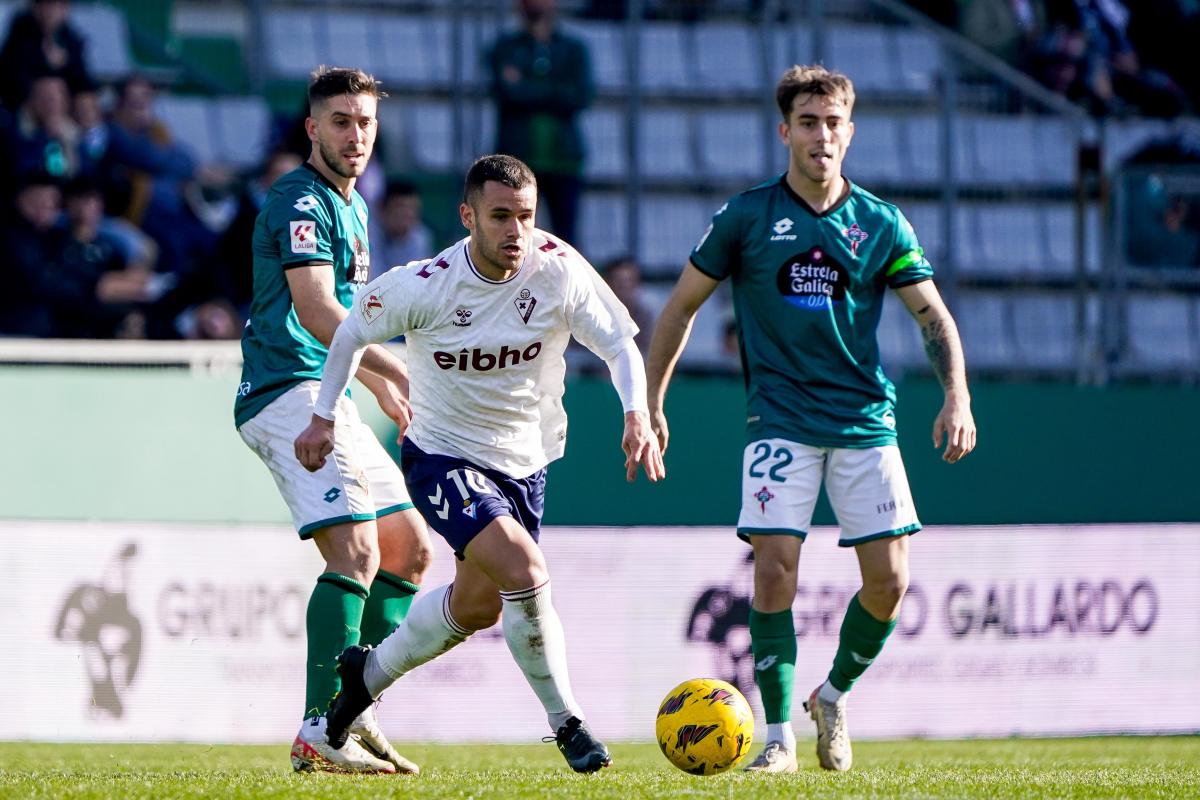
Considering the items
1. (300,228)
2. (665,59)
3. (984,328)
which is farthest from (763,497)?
(665,59)

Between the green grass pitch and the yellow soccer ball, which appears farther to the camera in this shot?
the yellow soccer ball

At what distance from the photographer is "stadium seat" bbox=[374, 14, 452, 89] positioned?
1316cm

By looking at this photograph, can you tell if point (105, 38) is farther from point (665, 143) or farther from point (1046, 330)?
point (1046, 330)

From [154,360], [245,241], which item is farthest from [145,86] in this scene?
[154,360]

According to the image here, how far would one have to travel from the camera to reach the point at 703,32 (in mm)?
13375

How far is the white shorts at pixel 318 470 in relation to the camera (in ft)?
20.3

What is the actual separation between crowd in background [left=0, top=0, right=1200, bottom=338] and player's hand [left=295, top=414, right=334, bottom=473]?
5.44 metres

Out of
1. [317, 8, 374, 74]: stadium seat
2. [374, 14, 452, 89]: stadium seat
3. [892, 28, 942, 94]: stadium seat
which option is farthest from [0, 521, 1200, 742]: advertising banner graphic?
[317, 8, 374, 74]: stadium seat

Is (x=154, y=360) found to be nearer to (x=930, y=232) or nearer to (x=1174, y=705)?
(x=930, y=232)

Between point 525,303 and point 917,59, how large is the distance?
815 centimetres

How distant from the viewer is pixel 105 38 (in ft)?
43.7

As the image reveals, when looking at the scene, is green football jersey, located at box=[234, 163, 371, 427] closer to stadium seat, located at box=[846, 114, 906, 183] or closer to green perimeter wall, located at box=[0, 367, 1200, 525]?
green perimeter wall, located at box=[0, 367, 1200, 525]

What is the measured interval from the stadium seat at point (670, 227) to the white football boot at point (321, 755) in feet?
22.8

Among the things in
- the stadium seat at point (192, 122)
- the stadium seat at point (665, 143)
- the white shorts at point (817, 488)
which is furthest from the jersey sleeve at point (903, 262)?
the stadium seat at point (192, 122)
